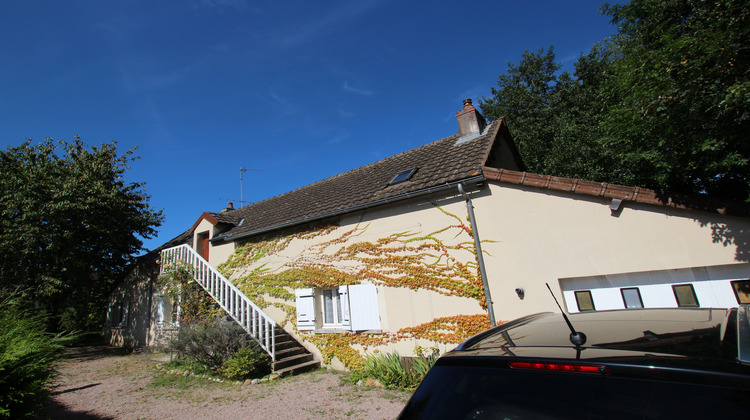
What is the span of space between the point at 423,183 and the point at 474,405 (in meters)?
6.89

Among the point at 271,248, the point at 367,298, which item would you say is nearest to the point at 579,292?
the point at 367,298

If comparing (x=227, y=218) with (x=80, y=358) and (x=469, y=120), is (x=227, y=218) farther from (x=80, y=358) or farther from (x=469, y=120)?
(x=469, y=120)

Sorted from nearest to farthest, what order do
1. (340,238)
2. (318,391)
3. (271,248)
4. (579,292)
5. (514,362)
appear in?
(514,362) < (579,292) < (318,391) < (340,238) < (271,248)

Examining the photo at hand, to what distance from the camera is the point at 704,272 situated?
213 inches

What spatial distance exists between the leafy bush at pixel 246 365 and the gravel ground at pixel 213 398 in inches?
10.4

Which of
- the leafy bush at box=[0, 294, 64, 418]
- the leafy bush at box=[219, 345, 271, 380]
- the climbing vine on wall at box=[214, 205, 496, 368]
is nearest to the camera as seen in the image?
the leafy bush at box=[0, 294, 64, 418]

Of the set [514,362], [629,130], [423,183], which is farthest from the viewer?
[423,183]

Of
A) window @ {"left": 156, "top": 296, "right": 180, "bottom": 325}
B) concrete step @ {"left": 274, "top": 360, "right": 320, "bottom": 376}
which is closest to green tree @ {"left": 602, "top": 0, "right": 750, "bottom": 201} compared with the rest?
concrete step @ {"left": 274, "top": 360, "right": 320, "bottom": 376}

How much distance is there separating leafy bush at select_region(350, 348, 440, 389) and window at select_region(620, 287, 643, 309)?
3.55 meters

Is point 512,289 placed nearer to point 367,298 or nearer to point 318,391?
point 367,298

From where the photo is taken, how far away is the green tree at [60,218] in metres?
12.1

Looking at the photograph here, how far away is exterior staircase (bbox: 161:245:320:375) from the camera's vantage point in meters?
8.70

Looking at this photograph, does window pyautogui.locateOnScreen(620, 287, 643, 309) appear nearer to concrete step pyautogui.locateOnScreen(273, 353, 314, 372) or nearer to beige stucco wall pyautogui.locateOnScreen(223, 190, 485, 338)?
beige stucco wall pyautogui.locateOnScreen(223, 190, 485, 338)

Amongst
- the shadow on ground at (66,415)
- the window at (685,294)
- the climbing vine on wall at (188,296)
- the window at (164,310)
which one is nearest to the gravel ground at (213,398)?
the shadow on ground at (66,415)
